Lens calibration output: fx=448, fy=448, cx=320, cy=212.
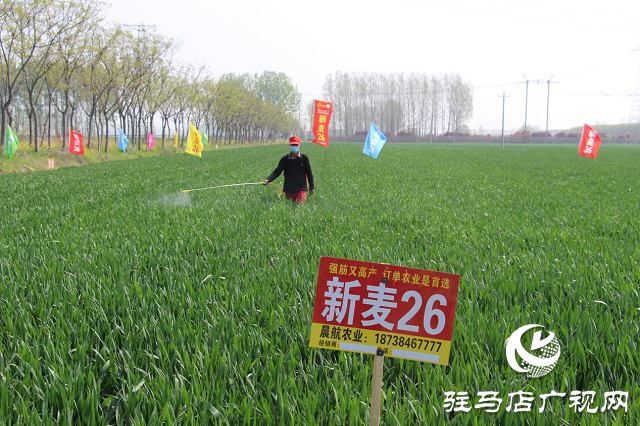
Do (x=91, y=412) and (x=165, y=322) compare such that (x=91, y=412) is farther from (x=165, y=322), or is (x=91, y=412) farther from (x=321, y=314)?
(x=321, y=314)

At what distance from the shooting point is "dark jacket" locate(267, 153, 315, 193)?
8.37 meters

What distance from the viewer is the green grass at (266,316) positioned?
1971 millimetres

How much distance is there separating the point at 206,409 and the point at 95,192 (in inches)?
390

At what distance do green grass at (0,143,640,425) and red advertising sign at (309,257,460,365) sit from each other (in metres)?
0.36

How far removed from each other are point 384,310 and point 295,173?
22.9 ft

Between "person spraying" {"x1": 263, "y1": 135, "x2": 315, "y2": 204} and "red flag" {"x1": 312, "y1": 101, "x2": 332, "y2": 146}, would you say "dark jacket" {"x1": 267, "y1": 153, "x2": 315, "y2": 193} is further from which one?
"red flag" {"x1": 312, "y1": 101, "x2": 332, "y2": 146}

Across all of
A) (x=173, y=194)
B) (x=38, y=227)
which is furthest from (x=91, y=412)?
(x=173, y=194)

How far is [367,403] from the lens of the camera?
2.01 meters

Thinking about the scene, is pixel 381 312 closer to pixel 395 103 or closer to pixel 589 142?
pixel 589 142

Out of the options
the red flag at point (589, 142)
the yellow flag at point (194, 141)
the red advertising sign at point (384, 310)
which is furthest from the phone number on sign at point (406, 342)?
the red flag at point (589, 142)

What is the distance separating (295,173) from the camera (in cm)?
854

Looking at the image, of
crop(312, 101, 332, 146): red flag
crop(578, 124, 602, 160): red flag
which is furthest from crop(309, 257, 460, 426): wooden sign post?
crop(578, 124, 602, 160): red flag

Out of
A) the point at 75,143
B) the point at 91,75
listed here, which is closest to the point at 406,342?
the point at 75,143

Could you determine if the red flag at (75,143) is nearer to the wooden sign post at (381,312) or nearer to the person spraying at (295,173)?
the person spraying at (295,173)
